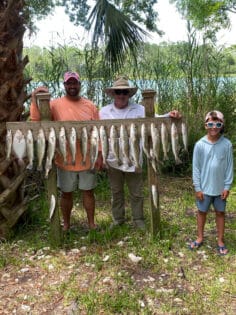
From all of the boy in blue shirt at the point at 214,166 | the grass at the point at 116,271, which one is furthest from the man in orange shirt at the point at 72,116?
the boy in blue shirt at the point at 214,166

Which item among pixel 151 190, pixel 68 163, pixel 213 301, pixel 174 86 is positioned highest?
pixel 174 86

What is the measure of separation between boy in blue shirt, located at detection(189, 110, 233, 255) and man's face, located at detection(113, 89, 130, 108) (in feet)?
3.03

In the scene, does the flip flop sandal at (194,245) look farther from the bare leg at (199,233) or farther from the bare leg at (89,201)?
the bare leg at (89,201)

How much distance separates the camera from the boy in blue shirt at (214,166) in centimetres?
351

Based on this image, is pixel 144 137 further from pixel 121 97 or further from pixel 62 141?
pixel 62 141

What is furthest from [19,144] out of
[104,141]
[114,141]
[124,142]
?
[124,142]

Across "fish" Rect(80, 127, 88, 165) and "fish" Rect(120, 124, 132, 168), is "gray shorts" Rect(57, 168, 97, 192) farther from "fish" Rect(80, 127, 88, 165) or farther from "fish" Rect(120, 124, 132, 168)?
"fish" Rect(120, 124, 132, 168)

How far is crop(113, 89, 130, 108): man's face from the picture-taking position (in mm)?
3869

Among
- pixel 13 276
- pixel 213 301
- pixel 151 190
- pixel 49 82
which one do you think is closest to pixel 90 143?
pixel 151 190

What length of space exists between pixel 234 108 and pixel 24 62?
→ 5850 millimetres

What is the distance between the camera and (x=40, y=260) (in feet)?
12.3

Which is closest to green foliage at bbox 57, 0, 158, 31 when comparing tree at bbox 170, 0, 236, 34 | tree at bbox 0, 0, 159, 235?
tree at bbox 170, 0, 236, 34

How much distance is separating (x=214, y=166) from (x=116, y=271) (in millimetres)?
1418

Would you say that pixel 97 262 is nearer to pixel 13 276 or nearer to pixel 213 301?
pixel 13 276
